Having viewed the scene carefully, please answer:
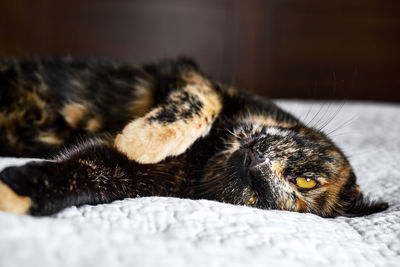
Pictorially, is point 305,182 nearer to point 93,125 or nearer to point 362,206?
point 362,206

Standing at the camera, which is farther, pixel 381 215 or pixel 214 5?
pixel 214 5

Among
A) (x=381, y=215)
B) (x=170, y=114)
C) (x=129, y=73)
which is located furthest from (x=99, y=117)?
(x=381, y=215)

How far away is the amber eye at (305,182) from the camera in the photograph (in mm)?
1092

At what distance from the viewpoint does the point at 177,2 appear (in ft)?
12.1

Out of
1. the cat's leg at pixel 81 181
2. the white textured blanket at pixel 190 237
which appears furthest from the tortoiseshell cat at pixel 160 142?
the white textured blanket at pixel 190 237

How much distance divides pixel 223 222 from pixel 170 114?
50 cm

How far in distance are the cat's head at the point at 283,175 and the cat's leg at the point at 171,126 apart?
0.36 feet

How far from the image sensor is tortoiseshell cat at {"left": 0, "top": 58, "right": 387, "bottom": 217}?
100 cm

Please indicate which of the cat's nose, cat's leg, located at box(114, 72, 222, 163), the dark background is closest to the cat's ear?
the cat's nose

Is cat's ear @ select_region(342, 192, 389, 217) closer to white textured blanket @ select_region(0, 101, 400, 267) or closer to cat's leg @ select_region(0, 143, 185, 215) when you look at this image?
white textured blanket @ select_region(0, 101, 400, 267)

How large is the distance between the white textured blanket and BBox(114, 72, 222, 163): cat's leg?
0.27 meters

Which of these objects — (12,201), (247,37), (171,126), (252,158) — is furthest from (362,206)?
(247,37)

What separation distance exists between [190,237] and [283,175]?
0.52 metres

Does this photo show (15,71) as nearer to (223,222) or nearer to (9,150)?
(9,150)
